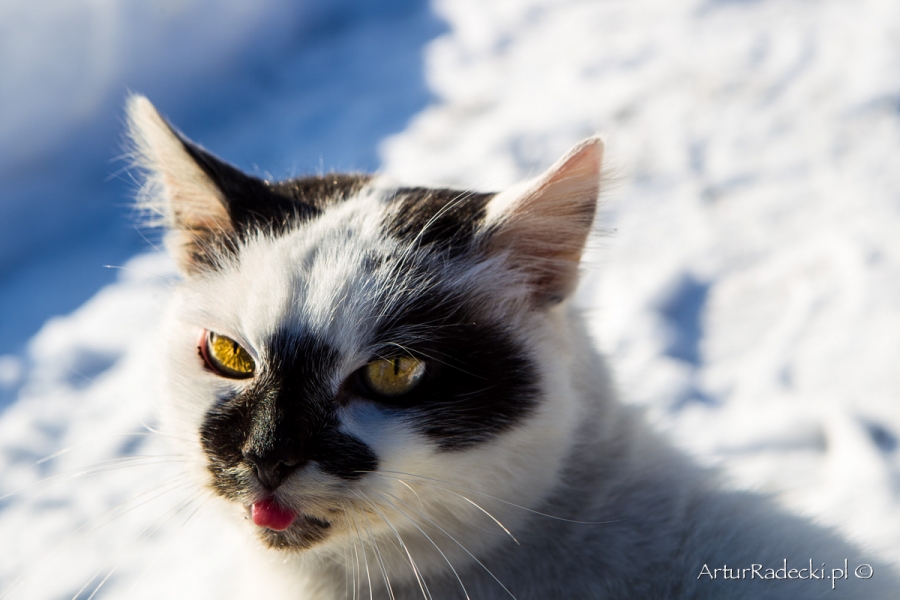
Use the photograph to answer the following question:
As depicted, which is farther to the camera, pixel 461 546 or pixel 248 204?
pixel 248 204

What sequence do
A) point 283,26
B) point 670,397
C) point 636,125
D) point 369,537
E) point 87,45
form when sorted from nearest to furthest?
point 369,537
point 670,397
point 87,45
point 636,125
point 283,26

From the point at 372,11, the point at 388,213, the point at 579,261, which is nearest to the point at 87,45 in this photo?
the point at 372,11

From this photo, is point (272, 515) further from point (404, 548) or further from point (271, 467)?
point (404, 548)

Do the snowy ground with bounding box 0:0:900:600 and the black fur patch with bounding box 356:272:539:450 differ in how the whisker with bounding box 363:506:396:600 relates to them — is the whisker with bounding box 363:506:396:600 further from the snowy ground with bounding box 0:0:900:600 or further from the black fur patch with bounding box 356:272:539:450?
the snowy ground with bounding box 0:0:900:600

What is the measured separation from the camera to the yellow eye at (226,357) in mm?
1081

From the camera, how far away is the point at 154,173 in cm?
138

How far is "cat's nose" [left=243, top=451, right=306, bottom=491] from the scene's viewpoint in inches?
36.6

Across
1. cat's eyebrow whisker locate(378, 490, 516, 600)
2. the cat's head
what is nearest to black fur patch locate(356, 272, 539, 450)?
the cat's head

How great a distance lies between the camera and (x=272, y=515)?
0.98 meters

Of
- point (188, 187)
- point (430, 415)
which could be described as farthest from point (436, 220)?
point (188, 187)

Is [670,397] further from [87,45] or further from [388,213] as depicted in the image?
[87,45]

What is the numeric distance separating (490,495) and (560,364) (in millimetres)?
242

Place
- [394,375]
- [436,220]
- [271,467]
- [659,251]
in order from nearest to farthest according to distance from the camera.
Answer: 1. [271,467]
2. [394,375]
3. [436,220]
4. [659,251]

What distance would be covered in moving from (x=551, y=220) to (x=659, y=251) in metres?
1.53
